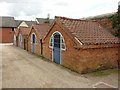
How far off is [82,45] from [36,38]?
10.7 m

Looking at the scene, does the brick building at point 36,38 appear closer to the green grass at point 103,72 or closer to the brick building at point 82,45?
the brick building at point 82,45

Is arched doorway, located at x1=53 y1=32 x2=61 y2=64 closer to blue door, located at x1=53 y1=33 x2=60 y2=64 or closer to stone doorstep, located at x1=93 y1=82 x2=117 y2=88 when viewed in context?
blue door, located at x1=53 y1=33 x2=60 y2=64

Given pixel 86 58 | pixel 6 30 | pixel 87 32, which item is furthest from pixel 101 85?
pixel 6 30

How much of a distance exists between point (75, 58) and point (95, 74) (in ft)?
5.70

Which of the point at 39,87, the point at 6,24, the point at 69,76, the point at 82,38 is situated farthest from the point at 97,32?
the point at 6,24

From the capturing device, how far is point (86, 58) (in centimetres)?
1281

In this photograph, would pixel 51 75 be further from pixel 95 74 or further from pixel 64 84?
pixel 95 74

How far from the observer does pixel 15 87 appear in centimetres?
990

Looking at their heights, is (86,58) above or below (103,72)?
above

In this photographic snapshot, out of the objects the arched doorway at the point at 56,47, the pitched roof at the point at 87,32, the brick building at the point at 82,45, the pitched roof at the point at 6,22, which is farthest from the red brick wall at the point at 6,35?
the pitched roof at the point at 87,32

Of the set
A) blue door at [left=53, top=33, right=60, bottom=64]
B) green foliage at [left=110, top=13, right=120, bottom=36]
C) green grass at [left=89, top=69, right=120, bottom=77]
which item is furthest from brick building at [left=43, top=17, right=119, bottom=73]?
green foliage at [left=110, top=13, right=120, bottom=36]

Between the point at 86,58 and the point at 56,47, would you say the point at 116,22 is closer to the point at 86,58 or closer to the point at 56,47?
the point at 86,58

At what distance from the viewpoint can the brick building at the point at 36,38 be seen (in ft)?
68.9

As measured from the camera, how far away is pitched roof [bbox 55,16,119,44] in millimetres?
13625
